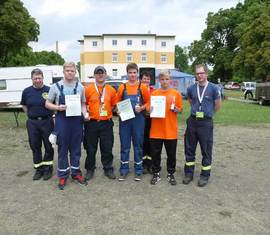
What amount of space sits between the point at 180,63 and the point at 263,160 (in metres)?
104

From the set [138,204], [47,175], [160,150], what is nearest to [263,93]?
[160,150]

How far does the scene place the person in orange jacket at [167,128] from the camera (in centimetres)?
618

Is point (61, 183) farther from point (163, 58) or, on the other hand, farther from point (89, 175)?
point (163, 58)

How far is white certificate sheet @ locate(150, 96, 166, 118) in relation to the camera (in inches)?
241

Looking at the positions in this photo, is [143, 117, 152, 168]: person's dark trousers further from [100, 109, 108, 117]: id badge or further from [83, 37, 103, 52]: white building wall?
[83, 37, 103, 52]: white building wall

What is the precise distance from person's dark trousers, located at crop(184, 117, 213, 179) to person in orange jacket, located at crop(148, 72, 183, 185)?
0.25 m

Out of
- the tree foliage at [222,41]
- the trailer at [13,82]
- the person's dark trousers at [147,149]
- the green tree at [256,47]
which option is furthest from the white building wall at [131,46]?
the person's dark trousers at [147,149]

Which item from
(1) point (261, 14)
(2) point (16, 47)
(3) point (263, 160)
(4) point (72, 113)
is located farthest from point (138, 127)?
(1) point (261, 14)

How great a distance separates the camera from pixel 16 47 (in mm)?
29844

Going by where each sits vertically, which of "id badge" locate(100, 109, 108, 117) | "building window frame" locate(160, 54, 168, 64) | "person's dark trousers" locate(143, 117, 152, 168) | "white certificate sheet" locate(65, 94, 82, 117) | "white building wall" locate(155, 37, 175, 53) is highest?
"white building wall" locate(155, 37, 175, 53)

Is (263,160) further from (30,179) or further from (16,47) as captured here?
(16,47)

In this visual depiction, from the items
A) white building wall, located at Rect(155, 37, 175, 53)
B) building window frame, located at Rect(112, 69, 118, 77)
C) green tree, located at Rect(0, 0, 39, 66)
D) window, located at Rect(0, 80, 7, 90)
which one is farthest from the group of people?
white building wall, located at Rect(155, 37, 175, 53)

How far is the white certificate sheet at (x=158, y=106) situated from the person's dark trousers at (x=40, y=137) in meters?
1.78

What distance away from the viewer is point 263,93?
2834 centimetres
